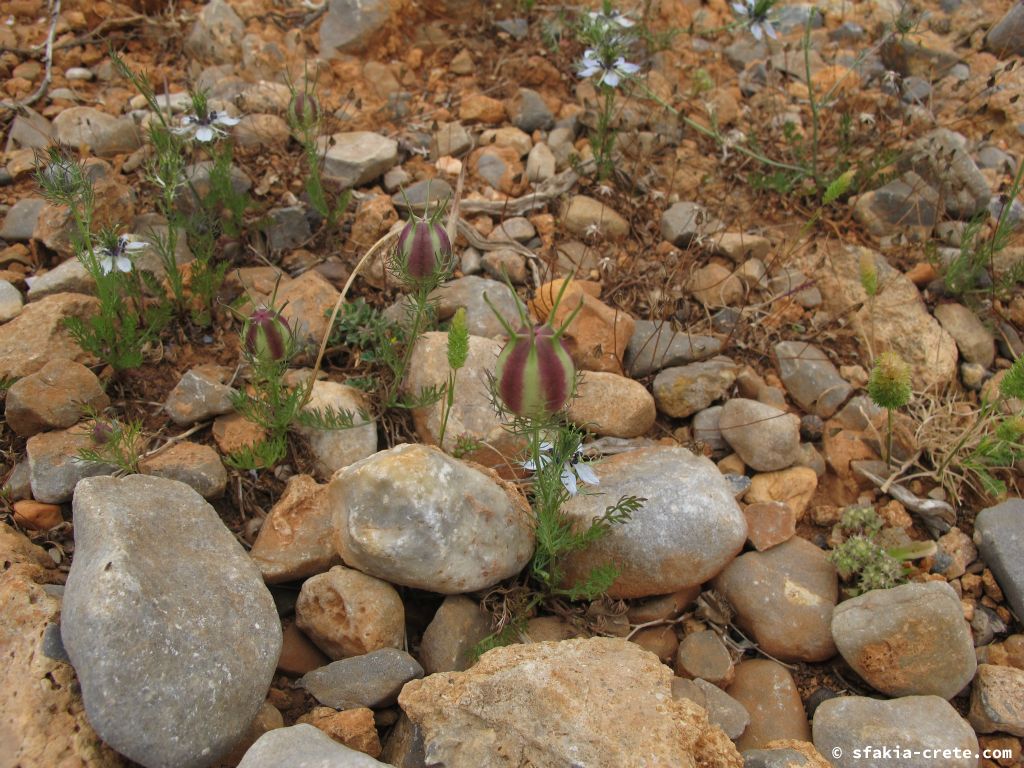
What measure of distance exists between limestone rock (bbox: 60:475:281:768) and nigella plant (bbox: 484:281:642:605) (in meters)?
0.84

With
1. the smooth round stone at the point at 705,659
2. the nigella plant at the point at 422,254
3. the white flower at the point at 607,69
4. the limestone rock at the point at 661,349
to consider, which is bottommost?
the smooth round stone at the point at 705,659

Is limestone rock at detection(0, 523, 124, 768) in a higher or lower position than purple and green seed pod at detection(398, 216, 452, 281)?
lower

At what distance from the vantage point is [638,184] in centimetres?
401

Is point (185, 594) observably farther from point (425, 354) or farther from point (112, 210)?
point (112, 210)

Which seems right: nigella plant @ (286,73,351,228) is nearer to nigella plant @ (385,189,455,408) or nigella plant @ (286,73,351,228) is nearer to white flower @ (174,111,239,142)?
white flower @ (174,111,239,142)

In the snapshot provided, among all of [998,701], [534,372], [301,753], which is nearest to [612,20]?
[534,372]

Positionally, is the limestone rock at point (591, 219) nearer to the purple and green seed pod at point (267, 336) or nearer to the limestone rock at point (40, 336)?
the purple and green seed pod at point (267, 336)

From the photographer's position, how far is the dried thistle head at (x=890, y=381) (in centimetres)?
276

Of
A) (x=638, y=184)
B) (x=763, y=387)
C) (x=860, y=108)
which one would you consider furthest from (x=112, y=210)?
(x=860, y=108)

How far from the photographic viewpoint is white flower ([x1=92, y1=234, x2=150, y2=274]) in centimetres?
290

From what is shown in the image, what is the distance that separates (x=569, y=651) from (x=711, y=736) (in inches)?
16.0

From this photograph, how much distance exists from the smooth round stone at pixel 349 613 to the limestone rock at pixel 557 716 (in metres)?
0.31

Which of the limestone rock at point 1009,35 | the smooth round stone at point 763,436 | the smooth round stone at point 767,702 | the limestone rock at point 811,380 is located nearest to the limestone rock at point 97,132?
the smooth round stone at point 763,436

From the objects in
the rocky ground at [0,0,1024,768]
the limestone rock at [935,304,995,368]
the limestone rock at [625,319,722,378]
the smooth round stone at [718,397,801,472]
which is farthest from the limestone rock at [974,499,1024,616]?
the limestone rock at [625,319,722,378]
